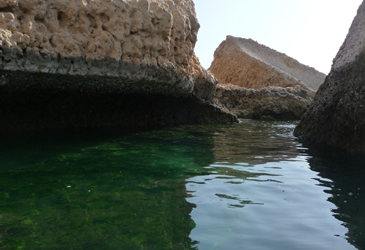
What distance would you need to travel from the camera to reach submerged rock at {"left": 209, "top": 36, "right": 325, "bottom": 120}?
14.9 m

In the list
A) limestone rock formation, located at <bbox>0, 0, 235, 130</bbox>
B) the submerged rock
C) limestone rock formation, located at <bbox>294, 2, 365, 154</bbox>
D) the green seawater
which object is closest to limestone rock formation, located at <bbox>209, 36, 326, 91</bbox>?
the submerged rock

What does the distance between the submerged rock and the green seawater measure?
9.56 m

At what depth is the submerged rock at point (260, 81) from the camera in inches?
587

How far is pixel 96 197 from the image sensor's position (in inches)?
121

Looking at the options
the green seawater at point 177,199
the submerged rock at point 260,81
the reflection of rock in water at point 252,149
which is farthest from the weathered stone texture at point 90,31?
the submerged rock at point 260,81

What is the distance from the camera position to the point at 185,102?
32.9ft

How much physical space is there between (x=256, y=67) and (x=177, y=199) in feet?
73.4

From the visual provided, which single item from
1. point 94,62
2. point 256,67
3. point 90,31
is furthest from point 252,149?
point 256,67

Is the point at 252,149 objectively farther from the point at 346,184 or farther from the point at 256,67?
the point at 256,67

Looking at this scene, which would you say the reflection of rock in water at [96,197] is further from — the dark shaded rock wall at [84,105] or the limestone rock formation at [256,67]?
the limestone rock formation at [256,67]

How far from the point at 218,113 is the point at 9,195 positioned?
8232 mm

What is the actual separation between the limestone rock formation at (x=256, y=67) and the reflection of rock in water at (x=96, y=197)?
19.2 metres

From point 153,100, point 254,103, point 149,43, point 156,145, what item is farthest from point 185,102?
point 254,103

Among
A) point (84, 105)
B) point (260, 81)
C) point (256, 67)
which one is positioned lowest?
point (84, 105)
